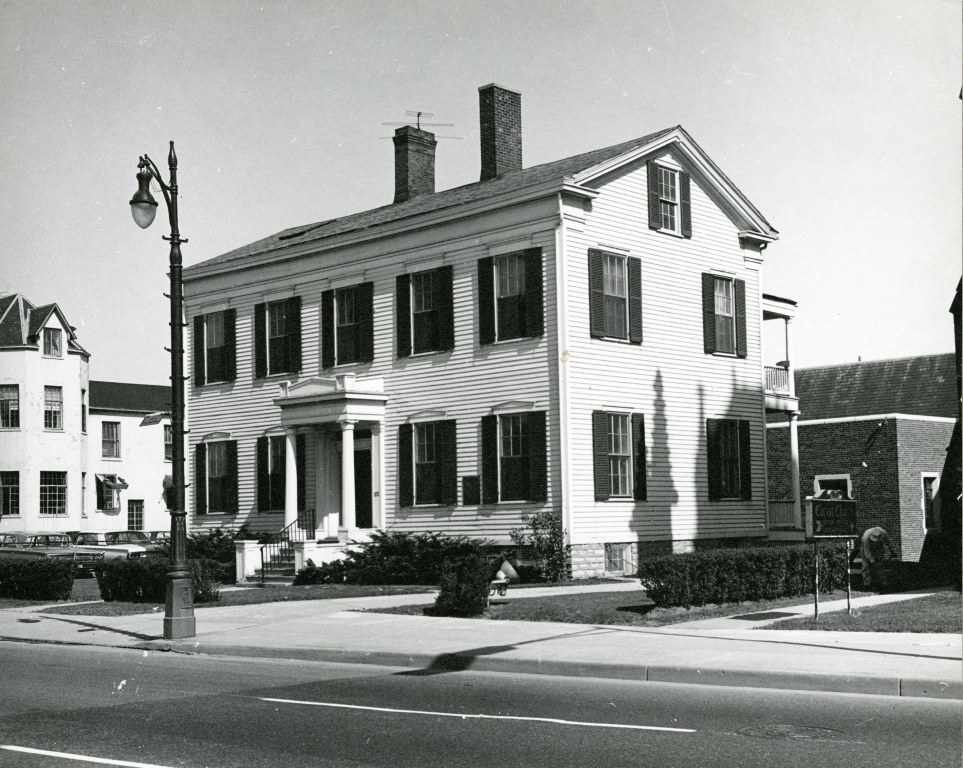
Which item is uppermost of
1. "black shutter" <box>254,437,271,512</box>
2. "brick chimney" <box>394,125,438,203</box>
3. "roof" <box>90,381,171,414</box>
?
"brick chimney" <box>394,125,438,203</box>

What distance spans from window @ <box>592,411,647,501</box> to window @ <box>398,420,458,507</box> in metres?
3.50

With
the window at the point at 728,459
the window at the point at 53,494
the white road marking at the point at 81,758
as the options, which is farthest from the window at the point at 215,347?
the white road marking at the point at 81,758

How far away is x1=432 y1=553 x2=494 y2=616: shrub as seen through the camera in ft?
59.5

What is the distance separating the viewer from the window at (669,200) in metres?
27.7

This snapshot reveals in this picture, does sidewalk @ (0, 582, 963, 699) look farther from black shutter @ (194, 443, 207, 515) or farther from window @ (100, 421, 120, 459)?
window @ (100, 421, 120, 459)

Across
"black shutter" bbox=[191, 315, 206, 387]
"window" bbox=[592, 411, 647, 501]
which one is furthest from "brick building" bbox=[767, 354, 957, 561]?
"black shutter" bbox=[191, 315, 206, 387]

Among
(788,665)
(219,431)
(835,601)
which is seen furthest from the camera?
(219,431)

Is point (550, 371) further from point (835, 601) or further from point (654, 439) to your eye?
point (835, 601)

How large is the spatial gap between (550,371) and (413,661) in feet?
40.5

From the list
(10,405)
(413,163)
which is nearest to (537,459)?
(413,163)

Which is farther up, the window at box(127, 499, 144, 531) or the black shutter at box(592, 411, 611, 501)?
the black shutter at box(592, 411, 611, 501)

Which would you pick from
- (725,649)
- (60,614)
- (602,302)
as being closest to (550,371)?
(602,302)

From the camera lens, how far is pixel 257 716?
10.0 meters

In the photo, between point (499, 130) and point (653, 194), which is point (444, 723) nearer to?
point (653, 194)
